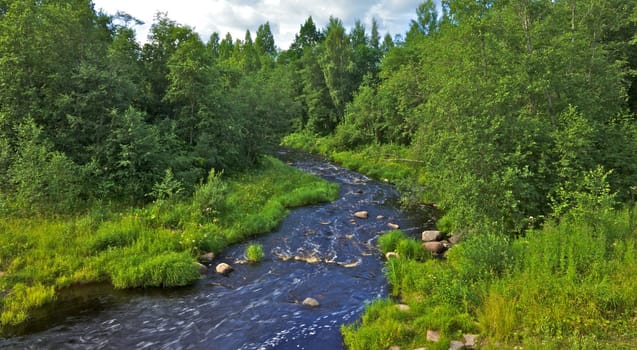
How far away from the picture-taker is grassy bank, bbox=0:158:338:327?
11328 mm

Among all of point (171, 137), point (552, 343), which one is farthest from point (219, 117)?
point (552, 343)

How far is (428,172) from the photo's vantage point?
1755 cm

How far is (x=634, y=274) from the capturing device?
8.09 m

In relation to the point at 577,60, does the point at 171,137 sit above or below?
below

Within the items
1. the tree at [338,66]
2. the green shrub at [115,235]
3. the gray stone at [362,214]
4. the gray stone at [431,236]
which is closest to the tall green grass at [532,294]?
the gray stone at [431,236]

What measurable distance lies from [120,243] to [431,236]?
42.5 feet

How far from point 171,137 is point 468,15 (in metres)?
16.3

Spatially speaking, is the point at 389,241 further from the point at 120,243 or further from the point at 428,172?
the point at 120,243

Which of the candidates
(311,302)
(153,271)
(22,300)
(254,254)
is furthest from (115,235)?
(311,302)

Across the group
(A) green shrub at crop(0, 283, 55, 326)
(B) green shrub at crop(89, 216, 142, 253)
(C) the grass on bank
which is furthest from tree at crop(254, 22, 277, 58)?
(A) green shrub at crop(0, 283, 55, 326)

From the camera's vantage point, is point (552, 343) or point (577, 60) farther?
point (577, 60)

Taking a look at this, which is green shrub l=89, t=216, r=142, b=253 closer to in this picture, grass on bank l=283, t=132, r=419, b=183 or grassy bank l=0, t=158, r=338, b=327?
grassy bank l=0, t=158, r=338, b=327

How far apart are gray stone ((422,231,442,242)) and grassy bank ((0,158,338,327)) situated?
7457 mm

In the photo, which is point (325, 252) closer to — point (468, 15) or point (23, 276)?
point (23, 276)
